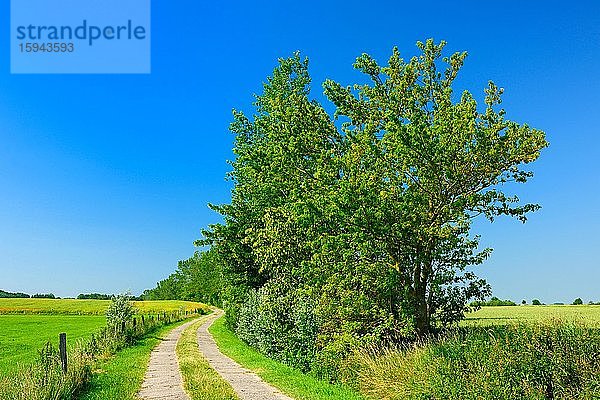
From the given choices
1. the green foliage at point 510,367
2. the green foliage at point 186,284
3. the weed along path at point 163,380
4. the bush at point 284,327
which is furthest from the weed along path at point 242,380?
the green foliage at point 186,284

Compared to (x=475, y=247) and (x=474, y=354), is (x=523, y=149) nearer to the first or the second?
(x=475, y=247)

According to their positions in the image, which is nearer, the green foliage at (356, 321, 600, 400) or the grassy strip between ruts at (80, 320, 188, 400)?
the green foliage at (356, 321, 600, 400)

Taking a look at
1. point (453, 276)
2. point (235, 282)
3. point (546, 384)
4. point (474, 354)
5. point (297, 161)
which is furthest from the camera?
point (235, 282)

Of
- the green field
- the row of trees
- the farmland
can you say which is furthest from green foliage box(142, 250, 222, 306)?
the row of trees

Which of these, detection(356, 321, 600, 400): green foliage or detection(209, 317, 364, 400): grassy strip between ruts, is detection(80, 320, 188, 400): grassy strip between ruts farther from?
detection(356, 321, 600, 400): green foliage

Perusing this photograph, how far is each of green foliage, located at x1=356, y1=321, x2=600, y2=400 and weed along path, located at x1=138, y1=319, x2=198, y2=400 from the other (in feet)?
19.8

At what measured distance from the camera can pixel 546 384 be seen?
10.2 metres

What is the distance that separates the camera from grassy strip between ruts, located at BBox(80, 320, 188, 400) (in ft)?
49.3

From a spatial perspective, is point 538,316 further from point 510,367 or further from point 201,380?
point 201,380

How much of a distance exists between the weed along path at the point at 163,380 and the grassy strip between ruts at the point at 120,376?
0.80 feet

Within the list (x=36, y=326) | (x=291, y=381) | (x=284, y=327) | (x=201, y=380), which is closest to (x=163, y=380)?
(x=201, y=380)

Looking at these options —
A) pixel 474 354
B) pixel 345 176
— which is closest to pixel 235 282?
pixel 345 176

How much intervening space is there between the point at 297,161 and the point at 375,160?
13.2ft

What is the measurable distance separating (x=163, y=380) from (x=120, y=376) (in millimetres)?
1647
